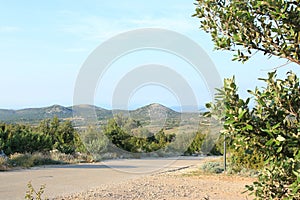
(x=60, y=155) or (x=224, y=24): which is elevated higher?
(x=224, y=24)

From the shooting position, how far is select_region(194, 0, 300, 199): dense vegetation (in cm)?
208

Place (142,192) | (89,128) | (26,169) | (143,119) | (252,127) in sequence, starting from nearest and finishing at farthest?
(252,127) < (142,192) < (26,169) < (143,119) < (89,128)

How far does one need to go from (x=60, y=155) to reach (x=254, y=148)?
16.2 m

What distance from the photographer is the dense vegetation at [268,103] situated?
6.81ft

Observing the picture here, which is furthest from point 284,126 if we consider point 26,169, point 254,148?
point 26,169

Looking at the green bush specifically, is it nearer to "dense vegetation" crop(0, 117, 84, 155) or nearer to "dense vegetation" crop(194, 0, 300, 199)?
"dense vegetation" crop(0, 117, 84, 155)

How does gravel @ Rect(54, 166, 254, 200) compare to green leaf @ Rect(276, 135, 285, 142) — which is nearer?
green leaf @ Rect(276, 135, 285, 142)

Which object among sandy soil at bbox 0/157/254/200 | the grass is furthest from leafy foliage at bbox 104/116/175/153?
sandy soil at bbox 0/157/254/200

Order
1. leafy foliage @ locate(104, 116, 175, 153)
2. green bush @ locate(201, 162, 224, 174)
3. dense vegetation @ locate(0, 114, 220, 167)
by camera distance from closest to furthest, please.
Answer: green bush @ locate(201, 162, 224, 174), dense vegetation @ locate(0, 114, 220, 167), leafy foliage @ locate(104, 116, 175, 153)

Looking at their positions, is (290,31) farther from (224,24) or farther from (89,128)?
(89,128)

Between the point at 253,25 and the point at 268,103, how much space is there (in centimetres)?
47

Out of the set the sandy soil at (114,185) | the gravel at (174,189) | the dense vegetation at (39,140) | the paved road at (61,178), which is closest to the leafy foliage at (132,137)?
the dense vegetation at (39,140)

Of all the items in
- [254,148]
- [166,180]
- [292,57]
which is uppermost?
[292,57]

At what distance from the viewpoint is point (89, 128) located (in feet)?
66.5
